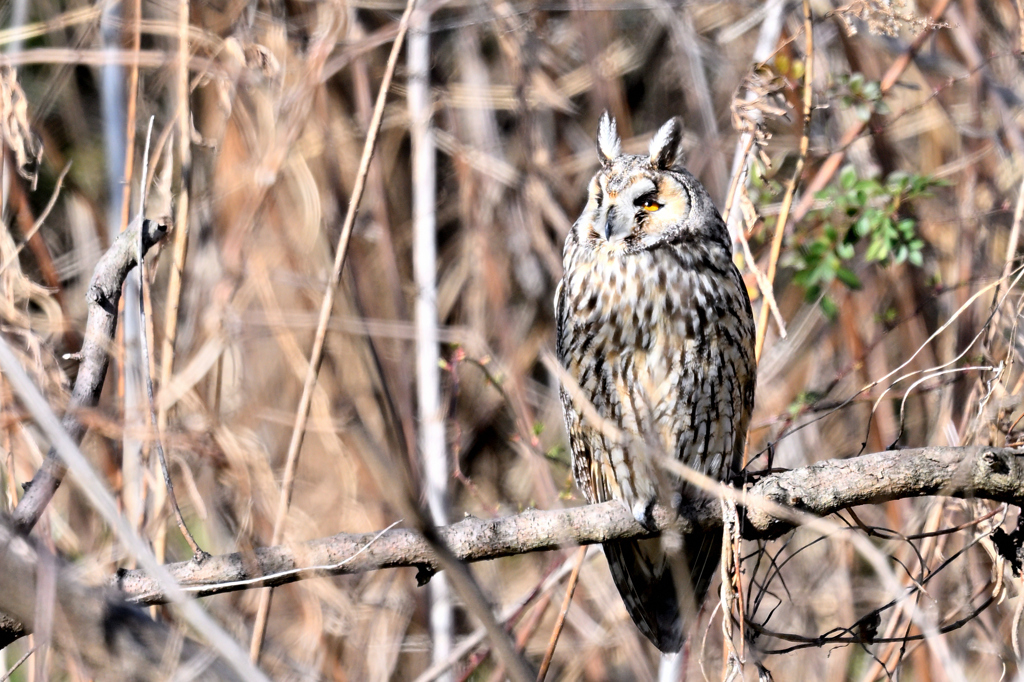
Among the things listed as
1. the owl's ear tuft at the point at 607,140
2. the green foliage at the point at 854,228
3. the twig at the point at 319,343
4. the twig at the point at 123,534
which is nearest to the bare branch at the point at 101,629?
the twig at the point at 123,534

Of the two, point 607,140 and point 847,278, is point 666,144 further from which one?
point 847,278

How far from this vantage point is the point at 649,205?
6.52 feet

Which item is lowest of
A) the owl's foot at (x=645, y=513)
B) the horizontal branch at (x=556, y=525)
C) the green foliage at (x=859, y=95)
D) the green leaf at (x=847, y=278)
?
the owl's foot at (x=645, y=513)

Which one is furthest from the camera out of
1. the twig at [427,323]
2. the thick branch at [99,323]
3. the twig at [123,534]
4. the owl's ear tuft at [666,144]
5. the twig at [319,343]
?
the twig at [427,323]

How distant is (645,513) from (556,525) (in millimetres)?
238

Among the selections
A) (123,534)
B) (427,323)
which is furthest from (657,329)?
(123,534)

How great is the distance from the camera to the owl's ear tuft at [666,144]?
2021 millimetres

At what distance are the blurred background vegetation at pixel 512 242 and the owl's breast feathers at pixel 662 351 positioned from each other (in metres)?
0.19

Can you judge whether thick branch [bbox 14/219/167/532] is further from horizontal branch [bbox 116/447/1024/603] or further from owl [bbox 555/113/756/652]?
owl [bbox 555/113/756/652]

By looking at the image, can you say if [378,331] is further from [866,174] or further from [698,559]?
[866,174]

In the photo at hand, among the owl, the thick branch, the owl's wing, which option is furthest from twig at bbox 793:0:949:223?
the thick branch

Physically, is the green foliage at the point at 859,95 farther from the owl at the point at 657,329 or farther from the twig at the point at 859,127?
the owl at the point at 657,329

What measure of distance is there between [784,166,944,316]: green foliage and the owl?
1.54 ft

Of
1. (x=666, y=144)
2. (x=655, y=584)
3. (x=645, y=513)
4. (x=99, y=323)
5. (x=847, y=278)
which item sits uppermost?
(x=666, y=144)
